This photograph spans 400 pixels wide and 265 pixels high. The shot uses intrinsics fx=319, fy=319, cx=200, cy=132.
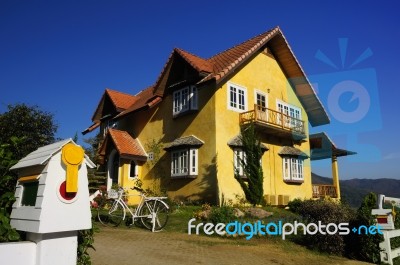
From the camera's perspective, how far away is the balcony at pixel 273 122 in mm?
18295

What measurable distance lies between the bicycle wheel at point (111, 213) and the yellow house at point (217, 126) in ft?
20.4

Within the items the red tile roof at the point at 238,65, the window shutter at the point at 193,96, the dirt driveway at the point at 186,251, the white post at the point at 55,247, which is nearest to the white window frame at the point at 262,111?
the red tile roof at the point at 238,65

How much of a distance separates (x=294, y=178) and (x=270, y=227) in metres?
11.0

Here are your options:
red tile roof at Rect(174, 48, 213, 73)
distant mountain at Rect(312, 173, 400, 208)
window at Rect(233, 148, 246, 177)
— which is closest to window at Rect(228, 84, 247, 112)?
red tile roof at Rect(174, 48, 213, 73)

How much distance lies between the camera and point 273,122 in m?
19.6

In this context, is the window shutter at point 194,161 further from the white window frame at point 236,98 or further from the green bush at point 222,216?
the green bush at point 222,216

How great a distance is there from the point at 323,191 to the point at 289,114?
7396 millimetres

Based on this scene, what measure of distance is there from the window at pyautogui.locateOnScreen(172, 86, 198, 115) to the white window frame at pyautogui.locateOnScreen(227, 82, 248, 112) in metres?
1.95

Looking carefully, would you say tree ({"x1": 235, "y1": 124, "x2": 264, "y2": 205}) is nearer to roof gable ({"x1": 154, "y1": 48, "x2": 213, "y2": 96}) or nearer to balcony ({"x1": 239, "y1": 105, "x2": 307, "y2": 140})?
balcony ({"x1": 239, "y1": 105, "x2": 307, "y2": 140})

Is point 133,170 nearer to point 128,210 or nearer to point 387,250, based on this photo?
point 128,210

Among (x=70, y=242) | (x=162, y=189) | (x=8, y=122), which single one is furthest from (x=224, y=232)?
(x=8, y=122)

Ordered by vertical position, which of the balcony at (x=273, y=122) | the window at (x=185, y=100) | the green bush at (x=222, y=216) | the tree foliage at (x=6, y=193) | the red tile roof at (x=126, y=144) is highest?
the window at (x=185, y=100)

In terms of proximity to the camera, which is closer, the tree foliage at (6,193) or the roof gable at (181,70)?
the tree foliage at (6,193)

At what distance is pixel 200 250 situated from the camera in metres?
8.20
